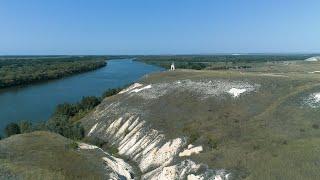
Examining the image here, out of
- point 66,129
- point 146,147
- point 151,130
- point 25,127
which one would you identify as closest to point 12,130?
point 25,127

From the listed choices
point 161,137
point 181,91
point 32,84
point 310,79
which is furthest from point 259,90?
point 32,84

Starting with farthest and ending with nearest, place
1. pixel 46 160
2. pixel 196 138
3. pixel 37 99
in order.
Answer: pixel 37 99, pixel 196 138, pixel 46 160

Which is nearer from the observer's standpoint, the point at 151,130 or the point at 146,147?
the point at 146,147

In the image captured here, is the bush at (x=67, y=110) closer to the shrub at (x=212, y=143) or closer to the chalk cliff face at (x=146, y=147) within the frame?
the chalk cliff face at (x=146, y=147)

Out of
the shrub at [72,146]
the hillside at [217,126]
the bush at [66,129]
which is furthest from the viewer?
the bush at [66,129]

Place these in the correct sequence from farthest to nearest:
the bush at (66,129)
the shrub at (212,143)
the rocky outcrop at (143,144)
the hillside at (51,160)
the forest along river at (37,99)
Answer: the forest along river at (37,99) → the bush at (66,129) → the shrub at (212,143) → the rocky outcrop at (143,144) → the hillside at (51,160)

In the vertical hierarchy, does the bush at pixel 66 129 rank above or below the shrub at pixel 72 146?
below

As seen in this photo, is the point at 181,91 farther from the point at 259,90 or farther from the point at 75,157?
the point at 75,157

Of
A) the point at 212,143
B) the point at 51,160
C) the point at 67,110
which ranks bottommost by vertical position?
the point at 67,110

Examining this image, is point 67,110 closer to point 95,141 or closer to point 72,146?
point 95,141

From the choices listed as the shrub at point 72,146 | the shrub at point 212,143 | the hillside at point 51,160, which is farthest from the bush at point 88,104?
the shrub at point 212,143
